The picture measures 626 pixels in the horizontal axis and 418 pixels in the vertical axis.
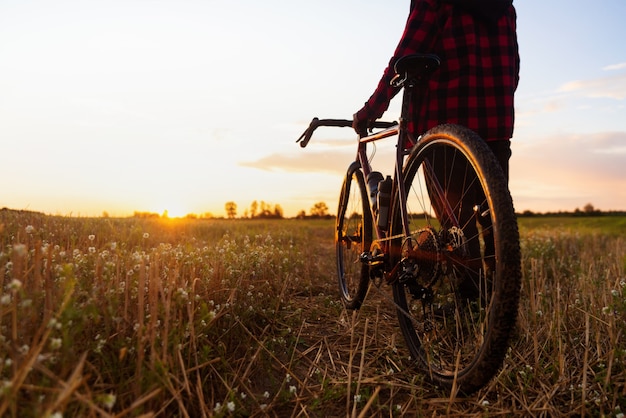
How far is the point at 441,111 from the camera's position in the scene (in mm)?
3344

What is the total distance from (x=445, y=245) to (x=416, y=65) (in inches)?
48.9

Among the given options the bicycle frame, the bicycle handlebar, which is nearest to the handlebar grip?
the bicycle handlebar

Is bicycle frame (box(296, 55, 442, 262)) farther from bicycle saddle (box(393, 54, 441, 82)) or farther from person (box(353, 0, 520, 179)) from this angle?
person (box(353, 0, 520, 179))

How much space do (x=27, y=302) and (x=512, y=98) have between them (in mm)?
3276

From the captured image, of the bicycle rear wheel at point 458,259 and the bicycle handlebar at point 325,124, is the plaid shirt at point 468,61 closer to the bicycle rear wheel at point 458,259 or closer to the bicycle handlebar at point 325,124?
the bicycle rear wheel at point 458,259

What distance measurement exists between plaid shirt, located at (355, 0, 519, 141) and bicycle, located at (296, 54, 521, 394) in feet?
0.91

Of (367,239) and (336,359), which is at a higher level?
(367,239)

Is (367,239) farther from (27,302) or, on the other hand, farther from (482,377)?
(27,302)

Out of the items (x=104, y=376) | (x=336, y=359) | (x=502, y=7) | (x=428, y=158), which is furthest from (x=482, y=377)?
(x=502, y=7)

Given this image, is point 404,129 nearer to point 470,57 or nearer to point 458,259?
point 470,57

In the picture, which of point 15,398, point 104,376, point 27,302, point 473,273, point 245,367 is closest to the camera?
point 15,398

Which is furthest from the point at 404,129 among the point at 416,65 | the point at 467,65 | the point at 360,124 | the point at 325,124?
the point at 325,124

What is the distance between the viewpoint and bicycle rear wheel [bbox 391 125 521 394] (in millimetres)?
2037

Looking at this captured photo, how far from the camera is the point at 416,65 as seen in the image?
9.85 ft
